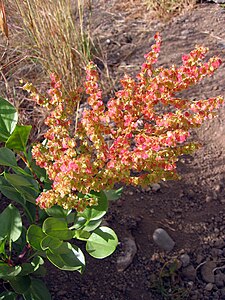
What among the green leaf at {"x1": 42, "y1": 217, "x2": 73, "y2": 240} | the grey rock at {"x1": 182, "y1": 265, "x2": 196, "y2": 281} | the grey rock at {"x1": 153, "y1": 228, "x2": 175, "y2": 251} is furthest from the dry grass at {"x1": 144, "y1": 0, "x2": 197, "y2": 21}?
the green leaf at {"x1": 42, "y1": 217, "x2": 73, "y2": 240}

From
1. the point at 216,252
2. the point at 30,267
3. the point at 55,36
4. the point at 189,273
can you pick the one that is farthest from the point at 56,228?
the point at 55,36

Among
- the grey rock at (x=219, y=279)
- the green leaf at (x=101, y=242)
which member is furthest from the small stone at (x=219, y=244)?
→ the green leaf at (x=101, y=242)

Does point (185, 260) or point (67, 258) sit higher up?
point (67, 258)

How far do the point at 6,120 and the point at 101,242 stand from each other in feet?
1.44

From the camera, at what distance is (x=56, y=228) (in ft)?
4.09

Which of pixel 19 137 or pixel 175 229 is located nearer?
pixel 19 137

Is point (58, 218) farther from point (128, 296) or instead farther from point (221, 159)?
point (221, 159)

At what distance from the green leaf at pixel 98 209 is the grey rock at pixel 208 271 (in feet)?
1.96

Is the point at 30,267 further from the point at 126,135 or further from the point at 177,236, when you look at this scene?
the point at 177,236

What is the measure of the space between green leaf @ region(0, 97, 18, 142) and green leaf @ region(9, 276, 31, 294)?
0.40m

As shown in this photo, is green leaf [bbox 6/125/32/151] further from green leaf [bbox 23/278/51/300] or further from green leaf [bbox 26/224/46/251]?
green leaf [bbox 23/278/51/300]

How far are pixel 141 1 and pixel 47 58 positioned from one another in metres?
1.13

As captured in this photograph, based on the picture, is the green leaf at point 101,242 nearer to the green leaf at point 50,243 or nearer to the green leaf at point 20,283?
the green leaf at point 50,243

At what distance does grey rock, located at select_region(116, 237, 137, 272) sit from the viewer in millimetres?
1663
